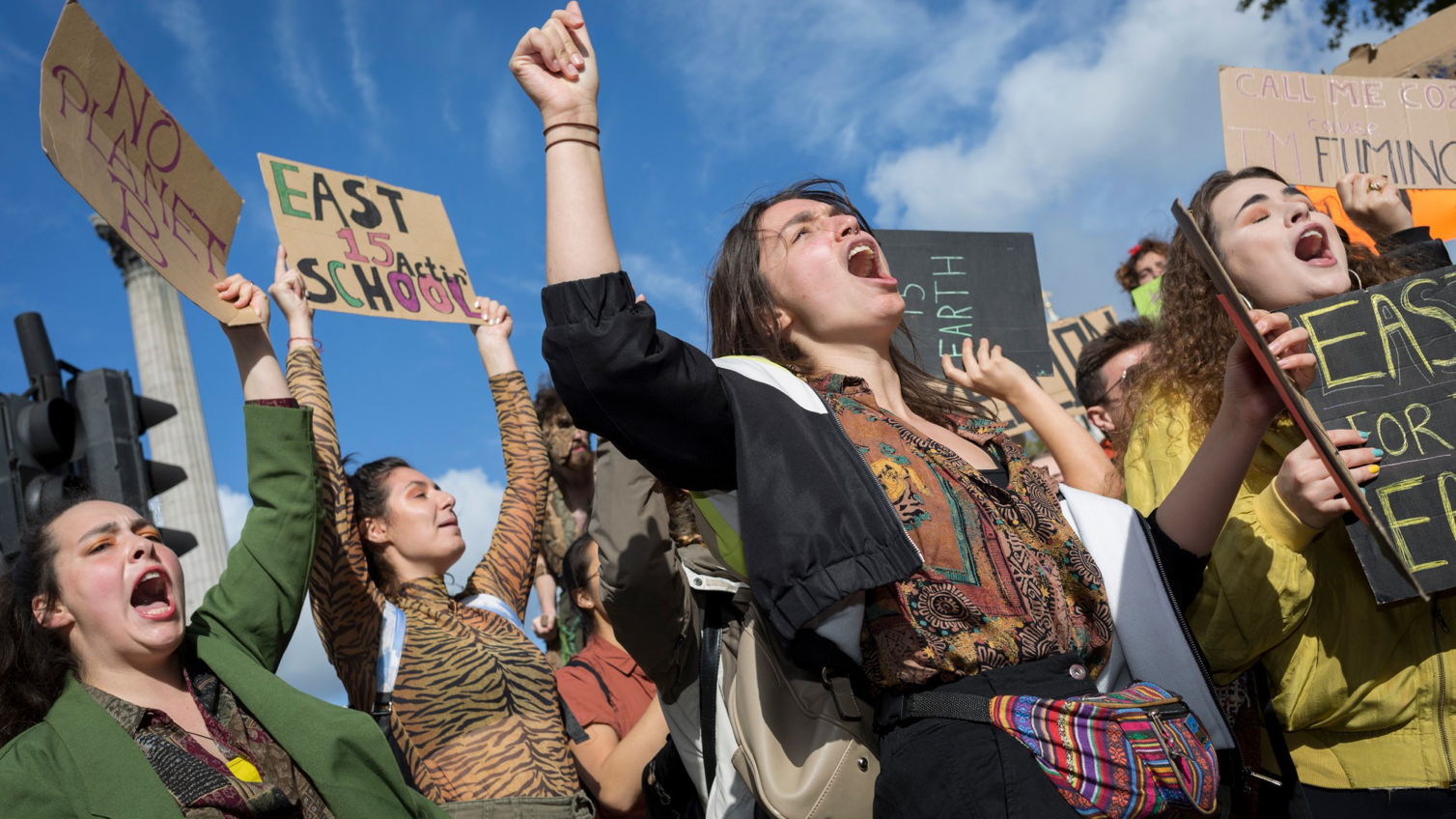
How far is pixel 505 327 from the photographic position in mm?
4727

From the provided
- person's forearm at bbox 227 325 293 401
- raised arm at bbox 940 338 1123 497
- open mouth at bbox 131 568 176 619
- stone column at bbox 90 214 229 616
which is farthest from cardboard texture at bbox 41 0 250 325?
stone column at bbox 90 214 229 616

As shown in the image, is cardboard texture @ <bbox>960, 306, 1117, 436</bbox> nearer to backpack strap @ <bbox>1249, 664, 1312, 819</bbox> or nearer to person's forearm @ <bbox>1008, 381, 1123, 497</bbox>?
person's forearm @ <bbox>1008, 381, 1123, 497</bbox>

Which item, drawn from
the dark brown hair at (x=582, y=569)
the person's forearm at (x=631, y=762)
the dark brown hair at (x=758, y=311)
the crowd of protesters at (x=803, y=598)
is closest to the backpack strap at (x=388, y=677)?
the crowd of protesters at (x=803, y=598)

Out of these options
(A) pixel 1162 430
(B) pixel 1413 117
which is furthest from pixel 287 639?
(B) pixel 1413 117

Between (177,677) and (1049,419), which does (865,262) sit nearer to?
(1049,419)

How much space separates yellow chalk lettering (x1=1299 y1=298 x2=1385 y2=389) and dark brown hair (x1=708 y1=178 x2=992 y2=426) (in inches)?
27.2

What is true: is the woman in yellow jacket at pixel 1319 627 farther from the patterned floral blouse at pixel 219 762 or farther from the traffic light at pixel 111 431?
the traffic light at pixel 111 431

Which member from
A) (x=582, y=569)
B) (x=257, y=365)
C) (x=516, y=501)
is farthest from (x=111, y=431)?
(x=257, y=365)

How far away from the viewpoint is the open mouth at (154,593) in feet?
9.24

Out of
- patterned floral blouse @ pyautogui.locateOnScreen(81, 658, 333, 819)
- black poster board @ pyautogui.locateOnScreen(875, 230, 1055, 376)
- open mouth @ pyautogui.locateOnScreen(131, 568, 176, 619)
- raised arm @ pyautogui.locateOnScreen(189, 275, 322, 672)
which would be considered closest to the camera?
patterned floral blouse @ pyautogui.locateOnScreen(81, 658, 333, 819)

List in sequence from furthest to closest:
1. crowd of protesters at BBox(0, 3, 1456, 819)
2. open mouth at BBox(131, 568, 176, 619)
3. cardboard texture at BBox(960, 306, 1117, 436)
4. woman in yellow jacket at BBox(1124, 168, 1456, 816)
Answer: cardboard texture at BBox(960, 306, 1117, 436)
open mouth at BBox(131, 568, 176, 619)
woman in yellow jacket at BBox(1124, 168, 1456, 816)
crowd of protesters at BBox(0, 3, 1456, 819)

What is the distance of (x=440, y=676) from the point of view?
11.0 ft

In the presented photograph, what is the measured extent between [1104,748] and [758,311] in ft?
3.62

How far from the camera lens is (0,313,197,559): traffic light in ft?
16.6
